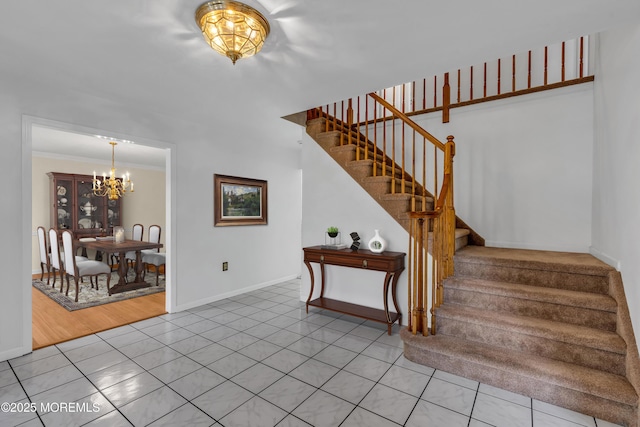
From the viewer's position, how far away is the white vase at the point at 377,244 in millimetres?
3230

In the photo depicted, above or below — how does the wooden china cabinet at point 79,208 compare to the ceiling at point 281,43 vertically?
below

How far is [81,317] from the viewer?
3.43m

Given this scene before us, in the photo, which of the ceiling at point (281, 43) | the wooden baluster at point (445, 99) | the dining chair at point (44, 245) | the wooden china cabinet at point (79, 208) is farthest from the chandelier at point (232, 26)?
the wooden china cabinet at point (79, 208)

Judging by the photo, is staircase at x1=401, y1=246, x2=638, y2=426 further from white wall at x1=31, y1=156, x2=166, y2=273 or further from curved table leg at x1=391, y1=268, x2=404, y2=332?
white wall at x1=31, y1=156, x2=166, y2=273

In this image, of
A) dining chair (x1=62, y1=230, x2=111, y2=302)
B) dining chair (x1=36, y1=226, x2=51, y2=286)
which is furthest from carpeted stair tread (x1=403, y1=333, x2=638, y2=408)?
dining chair (x1=36, y1=226, x2=51, y2=286)

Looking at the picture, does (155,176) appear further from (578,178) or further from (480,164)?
(578,178)

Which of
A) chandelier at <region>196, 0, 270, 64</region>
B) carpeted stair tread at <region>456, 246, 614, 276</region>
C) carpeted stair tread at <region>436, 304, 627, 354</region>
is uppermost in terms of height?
chandelier at <region>196, 0, 270, 64</region>

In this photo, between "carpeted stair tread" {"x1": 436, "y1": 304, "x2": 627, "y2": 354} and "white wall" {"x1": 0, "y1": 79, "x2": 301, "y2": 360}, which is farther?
"white wall" {"x1": 0, "y1": 79, "x2": 301, "y2": 360}

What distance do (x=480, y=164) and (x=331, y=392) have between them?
10.2 ft

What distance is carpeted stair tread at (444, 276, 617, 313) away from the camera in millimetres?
2145

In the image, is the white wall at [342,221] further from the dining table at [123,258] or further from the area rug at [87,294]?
the dining table at [123,258]

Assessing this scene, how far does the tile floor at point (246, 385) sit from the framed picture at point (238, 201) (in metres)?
1.65

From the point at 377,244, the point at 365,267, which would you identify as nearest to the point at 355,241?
the point at 377,244

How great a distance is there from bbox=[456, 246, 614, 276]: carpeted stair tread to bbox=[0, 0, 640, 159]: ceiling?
1.69 meters
